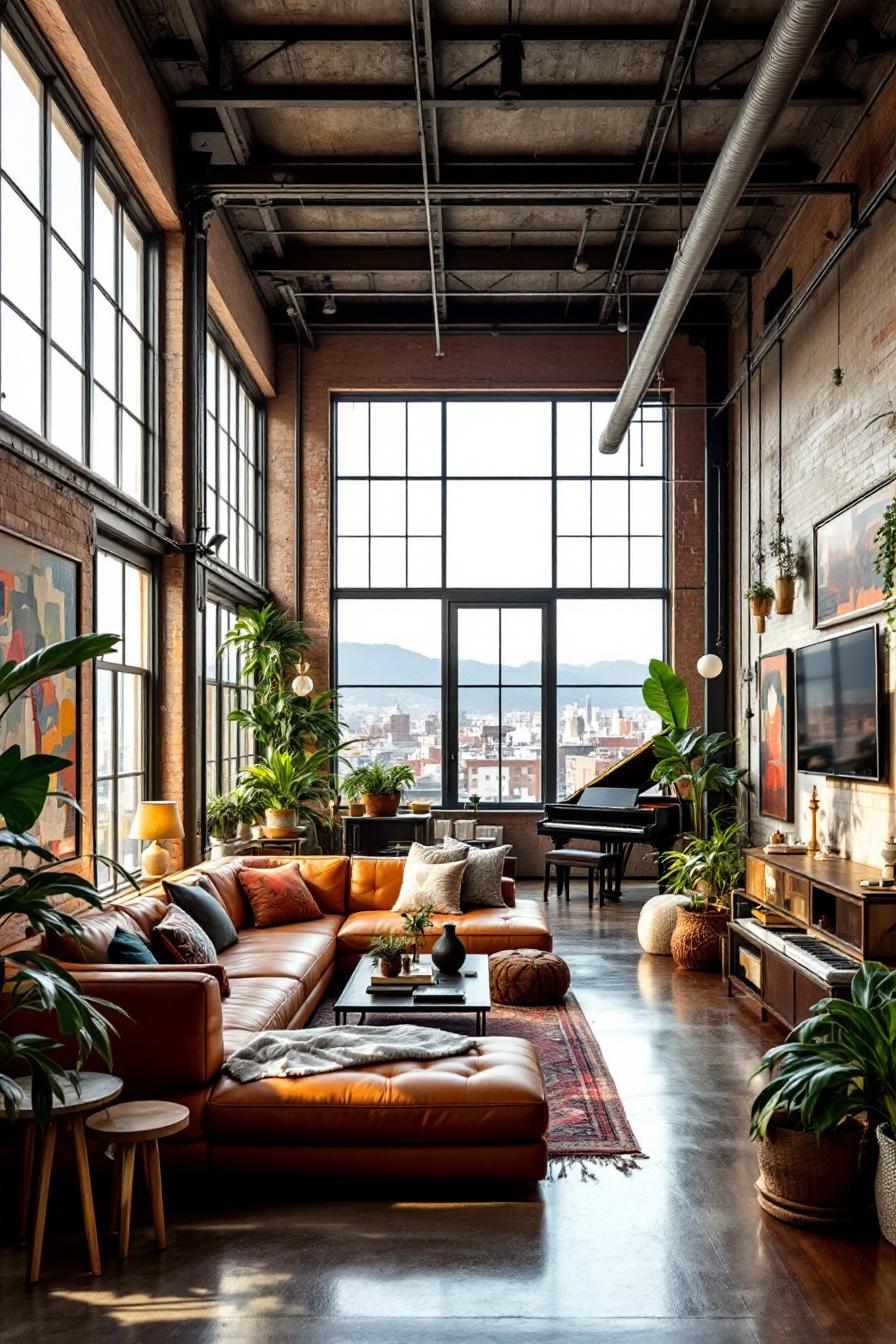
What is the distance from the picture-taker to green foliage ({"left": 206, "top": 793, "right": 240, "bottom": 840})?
30.1 feet

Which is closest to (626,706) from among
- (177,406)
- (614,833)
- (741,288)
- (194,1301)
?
(614,833)

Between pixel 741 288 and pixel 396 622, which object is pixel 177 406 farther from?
pixel 741 288

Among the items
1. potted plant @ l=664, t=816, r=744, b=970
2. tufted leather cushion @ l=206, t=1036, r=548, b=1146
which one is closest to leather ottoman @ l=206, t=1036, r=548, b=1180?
tufted leather cushion @ l=206, t=1036, r=548, b=1146

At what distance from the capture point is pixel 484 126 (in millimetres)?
8273

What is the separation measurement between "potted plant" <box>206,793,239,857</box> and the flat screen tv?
457 centimetres

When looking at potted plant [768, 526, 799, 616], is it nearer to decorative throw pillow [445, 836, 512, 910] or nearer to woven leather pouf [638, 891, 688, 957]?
woven leather pouf [638, 891, 688, 957]

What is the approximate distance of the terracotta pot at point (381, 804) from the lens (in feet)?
34.5

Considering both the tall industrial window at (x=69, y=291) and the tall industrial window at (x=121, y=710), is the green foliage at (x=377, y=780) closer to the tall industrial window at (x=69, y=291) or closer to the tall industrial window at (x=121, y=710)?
the tall industrial window at (x=121, y=710)

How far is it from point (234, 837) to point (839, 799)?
15.9 ft

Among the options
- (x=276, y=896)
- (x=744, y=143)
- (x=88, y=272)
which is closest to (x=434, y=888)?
(x=276, y=896)

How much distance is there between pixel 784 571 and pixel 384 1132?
6308 mm

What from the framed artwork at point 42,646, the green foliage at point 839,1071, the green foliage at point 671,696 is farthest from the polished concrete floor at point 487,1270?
the green foliage at point 671,696

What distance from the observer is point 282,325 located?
11.8 m

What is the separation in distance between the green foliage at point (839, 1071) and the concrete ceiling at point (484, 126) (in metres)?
5.70
